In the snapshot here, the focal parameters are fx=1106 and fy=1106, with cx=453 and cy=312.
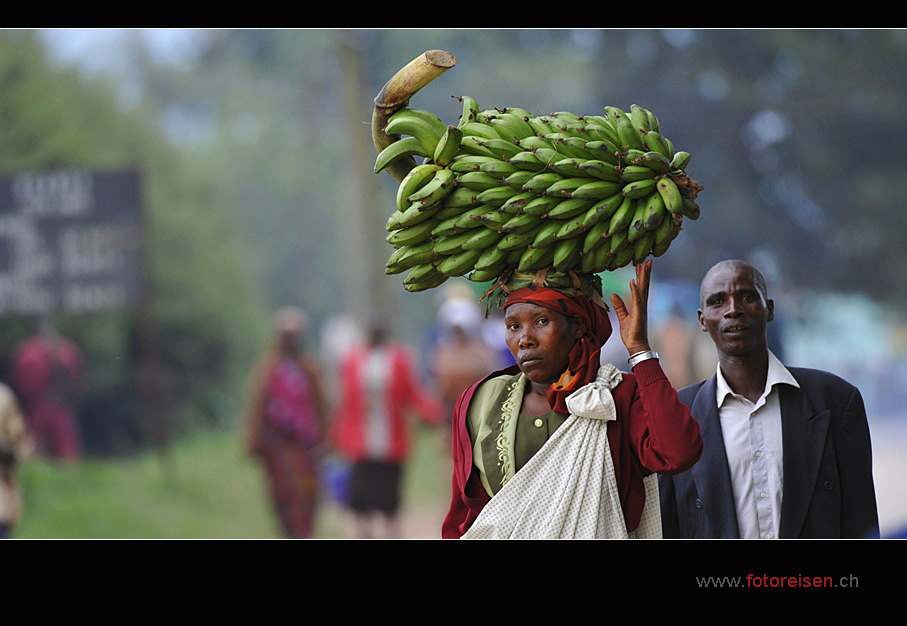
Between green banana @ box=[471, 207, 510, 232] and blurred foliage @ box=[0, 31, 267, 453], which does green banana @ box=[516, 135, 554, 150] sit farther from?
blurred foliage @ box=[0, 31, 267, 453]

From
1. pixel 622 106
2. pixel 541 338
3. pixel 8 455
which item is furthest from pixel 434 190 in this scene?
pixel 622 106

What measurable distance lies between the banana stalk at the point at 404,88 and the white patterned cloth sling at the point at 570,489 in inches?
33.1

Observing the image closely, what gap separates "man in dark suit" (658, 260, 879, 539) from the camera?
3291mm

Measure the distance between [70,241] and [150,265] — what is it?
3.46 meters

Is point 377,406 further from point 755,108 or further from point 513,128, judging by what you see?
point 755,108

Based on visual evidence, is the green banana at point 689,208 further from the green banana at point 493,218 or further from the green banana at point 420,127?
the green banana at point 420,127

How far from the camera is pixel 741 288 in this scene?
10.8ft

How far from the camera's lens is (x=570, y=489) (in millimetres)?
2936

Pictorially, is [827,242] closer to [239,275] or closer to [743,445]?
[239,275]

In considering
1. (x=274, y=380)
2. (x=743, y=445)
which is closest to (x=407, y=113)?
(x=743, y=445)

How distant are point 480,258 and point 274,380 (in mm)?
6687

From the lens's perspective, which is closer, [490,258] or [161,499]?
[490,258]

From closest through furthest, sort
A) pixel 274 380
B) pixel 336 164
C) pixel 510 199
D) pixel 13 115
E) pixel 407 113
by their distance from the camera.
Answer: pixel 510 199 → pixel 407 113 → pixel 274 380 → pixel 13 115 → pixel 336 164

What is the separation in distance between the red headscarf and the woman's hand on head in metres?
0.10
